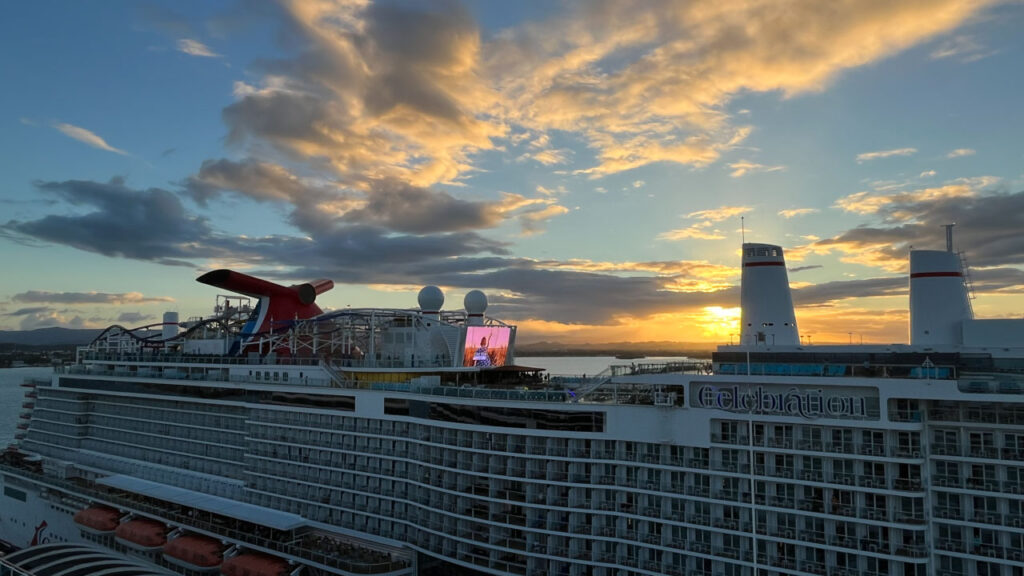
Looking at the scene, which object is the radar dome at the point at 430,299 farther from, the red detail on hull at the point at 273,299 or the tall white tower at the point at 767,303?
the tall white tower at the point at 767,303

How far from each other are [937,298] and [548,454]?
2064cm

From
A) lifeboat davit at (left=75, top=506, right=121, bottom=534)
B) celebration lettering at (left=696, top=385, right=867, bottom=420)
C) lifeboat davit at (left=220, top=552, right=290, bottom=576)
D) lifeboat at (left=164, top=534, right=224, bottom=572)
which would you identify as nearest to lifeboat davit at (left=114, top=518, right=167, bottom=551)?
lifeboat davit at (left=75, top=506, right=121, bottom=534)

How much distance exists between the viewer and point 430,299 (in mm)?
51594

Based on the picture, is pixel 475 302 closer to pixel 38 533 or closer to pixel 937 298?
pixel 937 298

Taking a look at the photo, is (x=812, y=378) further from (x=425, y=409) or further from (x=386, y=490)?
(x=386, y=490)

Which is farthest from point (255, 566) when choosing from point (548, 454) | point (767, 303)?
point (767, 303)

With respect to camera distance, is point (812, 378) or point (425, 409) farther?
point (425, 409)

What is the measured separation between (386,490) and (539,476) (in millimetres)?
10594

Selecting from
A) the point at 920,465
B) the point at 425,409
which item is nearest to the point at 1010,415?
the point at 920,465

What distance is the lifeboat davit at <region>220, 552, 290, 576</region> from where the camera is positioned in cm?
3775

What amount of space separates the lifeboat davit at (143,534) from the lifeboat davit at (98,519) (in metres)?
1.41

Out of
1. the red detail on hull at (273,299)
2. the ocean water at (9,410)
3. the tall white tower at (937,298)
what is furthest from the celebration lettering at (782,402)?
the ocean water at (9,410)

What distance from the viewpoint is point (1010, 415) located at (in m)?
23.3

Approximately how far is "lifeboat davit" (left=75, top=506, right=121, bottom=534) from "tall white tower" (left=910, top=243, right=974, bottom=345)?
177 feet
